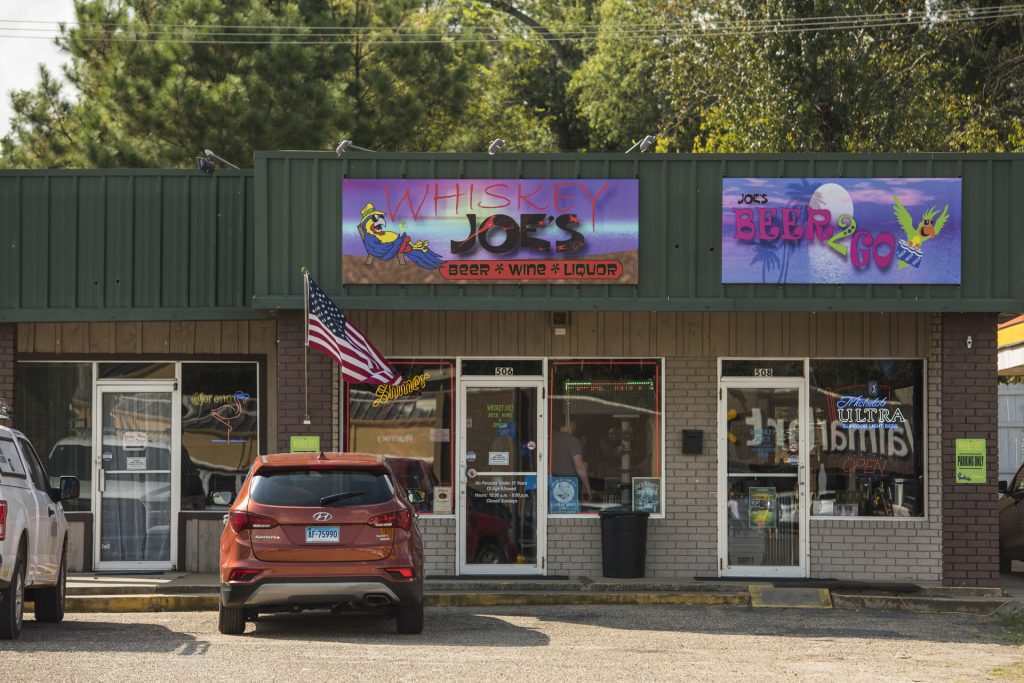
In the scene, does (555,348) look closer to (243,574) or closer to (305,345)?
(305,345)

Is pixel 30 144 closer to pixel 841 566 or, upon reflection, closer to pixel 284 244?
pixel 284 244

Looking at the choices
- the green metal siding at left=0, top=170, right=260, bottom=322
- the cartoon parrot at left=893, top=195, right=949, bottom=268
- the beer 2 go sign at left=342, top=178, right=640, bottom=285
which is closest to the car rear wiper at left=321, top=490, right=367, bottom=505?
the beer 2 go sign at left=342, top=178, right=640, bottom=285

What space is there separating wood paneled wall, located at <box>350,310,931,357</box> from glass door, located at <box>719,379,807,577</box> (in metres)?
0.50

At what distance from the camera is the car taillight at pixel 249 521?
12.2m

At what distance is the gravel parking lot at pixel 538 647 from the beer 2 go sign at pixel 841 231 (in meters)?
3.68

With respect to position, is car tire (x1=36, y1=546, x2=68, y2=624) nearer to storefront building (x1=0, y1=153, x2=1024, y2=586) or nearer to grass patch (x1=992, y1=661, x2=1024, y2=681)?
storefront building (x1=0, y1=153, x2=1024, y2=586)

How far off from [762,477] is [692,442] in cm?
93

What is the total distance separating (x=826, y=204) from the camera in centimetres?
1584

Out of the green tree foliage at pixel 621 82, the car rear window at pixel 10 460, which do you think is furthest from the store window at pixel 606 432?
the green tree foliage at pixel 621 82

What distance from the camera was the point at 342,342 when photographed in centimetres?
1527

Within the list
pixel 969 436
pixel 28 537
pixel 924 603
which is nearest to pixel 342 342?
pixel 28 537

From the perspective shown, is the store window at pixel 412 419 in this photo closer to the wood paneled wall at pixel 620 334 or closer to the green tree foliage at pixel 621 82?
the wood paneled wall at pixel 620 334

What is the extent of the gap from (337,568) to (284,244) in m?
4.85

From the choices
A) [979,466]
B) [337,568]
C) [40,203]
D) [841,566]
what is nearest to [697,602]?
[841,566]
